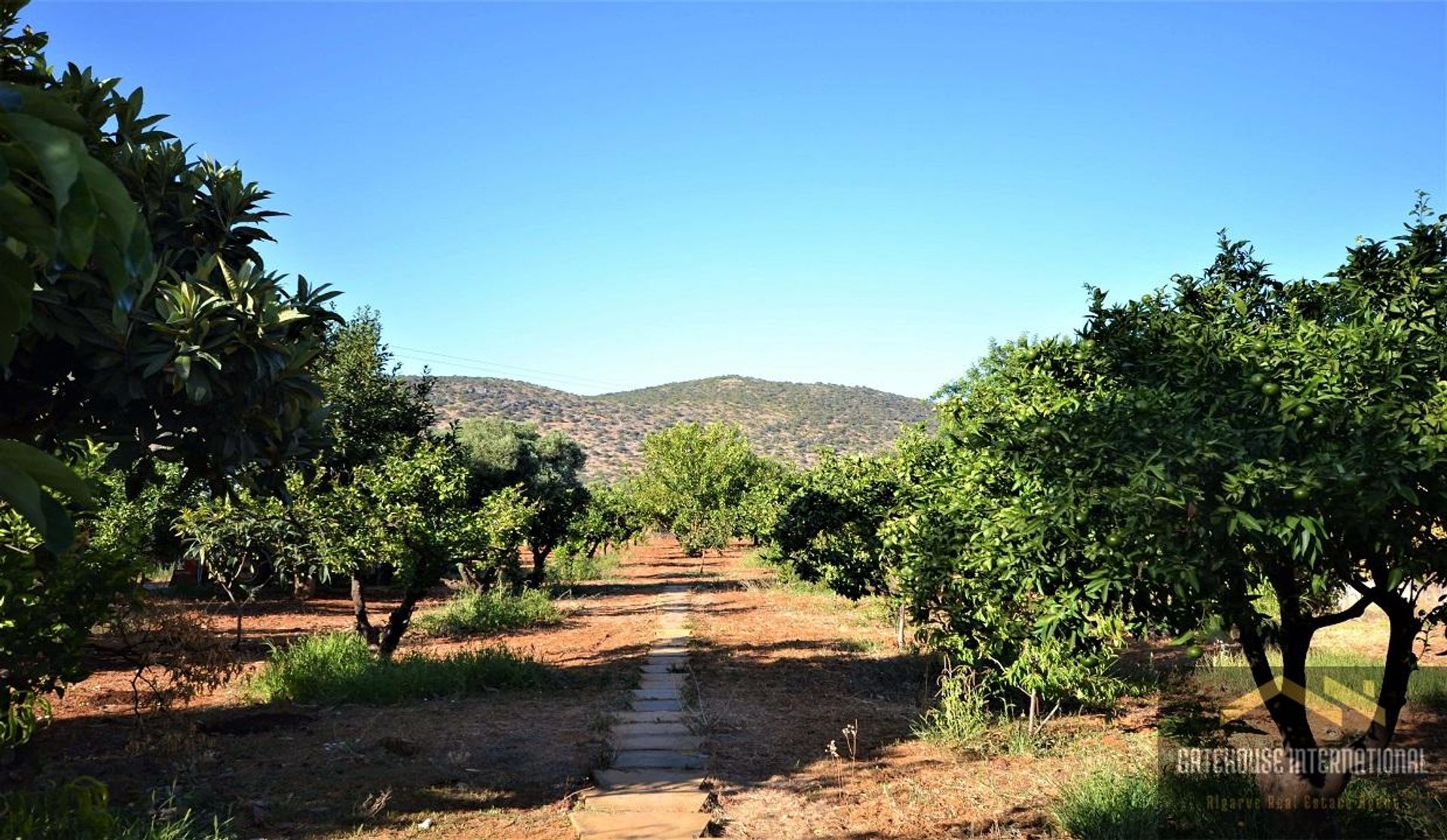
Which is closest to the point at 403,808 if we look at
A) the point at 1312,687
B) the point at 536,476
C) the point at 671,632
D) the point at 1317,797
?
the point at 1317,797

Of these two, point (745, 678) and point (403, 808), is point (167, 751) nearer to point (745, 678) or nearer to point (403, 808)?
point (403, 808)

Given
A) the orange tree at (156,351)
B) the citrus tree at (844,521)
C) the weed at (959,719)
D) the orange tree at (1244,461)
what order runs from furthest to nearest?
1. the citrus tree at (844,521)
2. the weed at (959,719)
3. the orange tree at (156,351)
4. the orange tree at (1244,461)

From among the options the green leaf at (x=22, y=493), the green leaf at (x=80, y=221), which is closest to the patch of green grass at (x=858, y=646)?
the green leaf at (x=22, y=493)

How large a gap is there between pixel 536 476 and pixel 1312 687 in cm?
1961

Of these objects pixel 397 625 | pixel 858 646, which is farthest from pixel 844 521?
pixel 397 625

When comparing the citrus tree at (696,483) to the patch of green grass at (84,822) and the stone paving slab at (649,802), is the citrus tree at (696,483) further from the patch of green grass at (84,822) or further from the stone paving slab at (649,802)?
the patch of green grass at (84,822)

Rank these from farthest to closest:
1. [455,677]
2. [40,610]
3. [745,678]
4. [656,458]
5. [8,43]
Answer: [656,458] → [745,678] → [455,677] → [40,610] → [8,43]

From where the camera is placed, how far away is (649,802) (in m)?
7.07

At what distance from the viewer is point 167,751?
836 centimetres

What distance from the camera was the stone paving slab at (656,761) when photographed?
8.10 m

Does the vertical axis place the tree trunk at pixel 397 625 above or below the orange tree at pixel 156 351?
below

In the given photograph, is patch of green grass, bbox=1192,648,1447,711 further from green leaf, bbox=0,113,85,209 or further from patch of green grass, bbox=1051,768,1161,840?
green leaf, bbox=0,113,85,209

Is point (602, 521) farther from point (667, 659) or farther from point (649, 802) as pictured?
point (649, 802)

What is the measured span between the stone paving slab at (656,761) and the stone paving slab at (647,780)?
0.40ft
